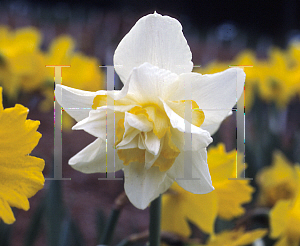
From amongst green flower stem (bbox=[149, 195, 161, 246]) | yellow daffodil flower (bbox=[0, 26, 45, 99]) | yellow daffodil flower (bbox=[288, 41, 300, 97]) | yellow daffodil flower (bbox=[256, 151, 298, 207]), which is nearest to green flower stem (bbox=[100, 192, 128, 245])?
green flower stem (bbox=[149, 195, 161, 246])

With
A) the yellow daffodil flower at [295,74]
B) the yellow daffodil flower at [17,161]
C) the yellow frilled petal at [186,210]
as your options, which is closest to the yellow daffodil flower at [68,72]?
the yellow frilled petal at [186,210]

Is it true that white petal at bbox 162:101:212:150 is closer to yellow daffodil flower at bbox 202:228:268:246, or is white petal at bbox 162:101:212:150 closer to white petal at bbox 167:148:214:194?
white petal at bbox 167:148:214:194

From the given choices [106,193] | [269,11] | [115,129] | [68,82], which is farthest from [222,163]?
[269,11]

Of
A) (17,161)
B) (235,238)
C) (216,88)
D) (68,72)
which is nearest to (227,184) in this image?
(235,238)

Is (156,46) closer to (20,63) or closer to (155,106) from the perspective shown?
(155,106)

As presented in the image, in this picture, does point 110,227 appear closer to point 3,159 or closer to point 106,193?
point 3,159

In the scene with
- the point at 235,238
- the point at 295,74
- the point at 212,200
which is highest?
the point at 295,74
